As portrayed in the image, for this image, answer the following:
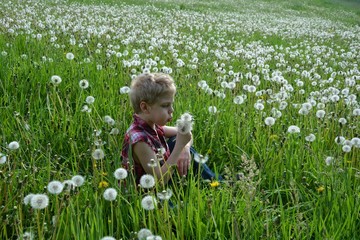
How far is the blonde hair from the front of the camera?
322 centimetres

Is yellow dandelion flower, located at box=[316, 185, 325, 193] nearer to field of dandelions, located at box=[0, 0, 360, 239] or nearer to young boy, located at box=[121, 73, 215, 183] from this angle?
field of dandelions, located at box=[0, 0, 360, 239]

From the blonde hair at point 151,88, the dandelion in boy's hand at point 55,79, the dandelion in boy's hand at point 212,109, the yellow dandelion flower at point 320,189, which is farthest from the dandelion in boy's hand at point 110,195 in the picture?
the dandelion in boy's hand at point 212,109

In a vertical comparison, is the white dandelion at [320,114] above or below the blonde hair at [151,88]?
below

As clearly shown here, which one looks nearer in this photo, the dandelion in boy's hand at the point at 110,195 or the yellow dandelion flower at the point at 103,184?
the dandelion in boy's hand at the point at 110,195

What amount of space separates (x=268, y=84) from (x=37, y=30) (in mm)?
3854

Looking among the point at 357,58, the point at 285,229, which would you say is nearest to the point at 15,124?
the point at 285,229

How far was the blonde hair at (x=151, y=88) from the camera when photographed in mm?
3223

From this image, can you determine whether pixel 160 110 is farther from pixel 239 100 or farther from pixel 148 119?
pixel 239 100

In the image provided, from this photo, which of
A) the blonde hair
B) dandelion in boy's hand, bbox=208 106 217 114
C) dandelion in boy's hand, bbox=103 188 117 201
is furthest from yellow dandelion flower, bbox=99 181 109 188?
dandelion in boy's hand, bbox=208 106 217 114

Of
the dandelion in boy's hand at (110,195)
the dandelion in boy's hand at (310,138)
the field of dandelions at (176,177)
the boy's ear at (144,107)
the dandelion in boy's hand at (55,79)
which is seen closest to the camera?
the dandelion in boy's hand at (110,195)

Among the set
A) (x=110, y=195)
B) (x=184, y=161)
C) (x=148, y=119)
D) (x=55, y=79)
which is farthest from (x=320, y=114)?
(x=110, y=195)

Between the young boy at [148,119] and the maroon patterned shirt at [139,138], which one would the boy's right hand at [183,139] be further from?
the maroon patterned shirt at [139,138]

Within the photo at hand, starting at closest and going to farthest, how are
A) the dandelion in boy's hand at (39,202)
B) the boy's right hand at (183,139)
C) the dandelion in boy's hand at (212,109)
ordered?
the dandelion in boy's hand at (39,202), the boy's right hand at (183,139), the dandelion in boy's hand at (212,109)

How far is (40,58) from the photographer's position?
5801 millimetres
